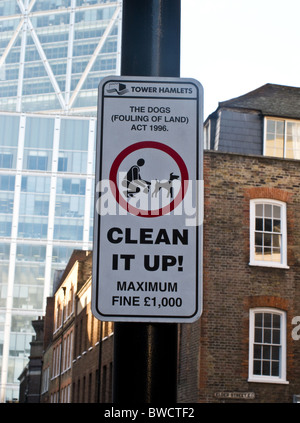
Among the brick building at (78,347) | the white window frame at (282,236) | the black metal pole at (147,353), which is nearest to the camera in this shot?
the black metal pole at (147,353)

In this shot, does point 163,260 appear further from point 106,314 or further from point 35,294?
point 35,294

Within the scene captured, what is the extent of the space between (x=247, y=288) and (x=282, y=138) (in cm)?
677

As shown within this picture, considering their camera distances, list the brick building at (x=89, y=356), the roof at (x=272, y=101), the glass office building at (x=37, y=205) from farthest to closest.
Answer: the glass office building at (x=37, y=205) → the brick building at (x=89, y=356) → the roof at (x=272, y=101)

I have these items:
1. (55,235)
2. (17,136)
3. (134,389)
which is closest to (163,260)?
(134,389)

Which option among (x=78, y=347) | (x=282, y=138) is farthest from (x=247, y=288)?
(x=78, y=347)

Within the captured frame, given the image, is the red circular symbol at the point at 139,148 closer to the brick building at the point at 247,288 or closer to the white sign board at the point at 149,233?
the white sign board at the point at 149,233

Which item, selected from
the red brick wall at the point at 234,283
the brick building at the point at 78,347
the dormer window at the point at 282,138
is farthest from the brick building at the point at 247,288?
the brick building at the point at 78,347

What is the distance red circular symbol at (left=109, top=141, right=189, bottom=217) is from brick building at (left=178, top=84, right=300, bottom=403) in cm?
2221

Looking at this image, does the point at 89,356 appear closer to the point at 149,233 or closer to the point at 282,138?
the point at 282,138

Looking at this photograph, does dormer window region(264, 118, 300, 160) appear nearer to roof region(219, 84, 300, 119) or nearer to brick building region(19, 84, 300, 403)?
roof region(219, 84, 300, 119)

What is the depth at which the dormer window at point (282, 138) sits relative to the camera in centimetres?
2942

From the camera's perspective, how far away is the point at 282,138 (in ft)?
96.8

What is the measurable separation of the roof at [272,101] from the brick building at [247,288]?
154 inches

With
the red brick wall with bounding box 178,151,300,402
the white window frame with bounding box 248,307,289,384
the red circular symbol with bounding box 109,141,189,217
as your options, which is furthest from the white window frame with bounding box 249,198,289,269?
the red circular symbol with bounding box 109,141,189,217
